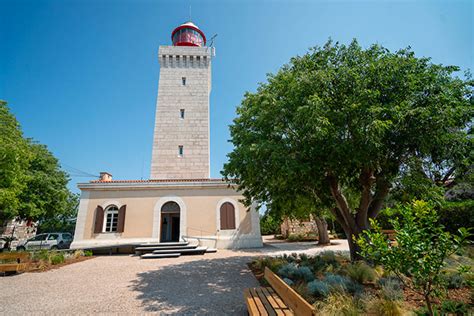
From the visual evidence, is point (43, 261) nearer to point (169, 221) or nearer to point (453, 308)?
point (169, 221)

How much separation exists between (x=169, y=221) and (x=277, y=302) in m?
14.0

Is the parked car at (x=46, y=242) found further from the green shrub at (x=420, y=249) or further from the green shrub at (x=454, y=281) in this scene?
the green shrub at (x=454, y=281)

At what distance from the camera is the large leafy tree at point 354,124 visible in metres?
5.86

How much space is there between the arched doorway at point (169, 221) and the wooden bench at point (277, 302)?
37.0 feet

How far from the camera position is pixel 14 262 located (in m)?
9.09

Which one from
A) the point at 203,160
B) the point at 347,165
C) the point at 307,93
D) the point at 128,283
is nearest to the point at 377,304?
the point at 347,165

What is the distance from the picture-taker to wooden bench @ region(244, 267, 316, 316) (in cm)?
272

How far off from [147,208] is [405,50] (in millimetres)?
14974

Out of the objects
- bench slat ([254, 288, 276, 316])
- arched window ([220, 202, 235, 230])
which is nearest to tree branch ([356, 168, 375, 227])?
bench slat ([254, 288, 276, 316])

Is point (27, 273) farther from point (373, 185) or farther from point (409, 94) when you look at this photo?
point (409, 94)

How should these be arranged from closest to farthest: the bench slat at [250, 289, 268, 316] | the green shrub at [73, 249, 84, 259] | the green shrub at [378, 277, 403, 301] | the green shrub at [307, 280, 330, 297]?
1. the bench slat at [250, 289, 268, 316]
2. the green shrub at [378, 277, 403, 301]
3. the green shrub at [307, 280, 330, 297]
4. the green shrub at [73, 249, 84, 259]

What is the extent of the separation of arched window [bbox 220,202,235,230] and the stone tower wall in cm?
444

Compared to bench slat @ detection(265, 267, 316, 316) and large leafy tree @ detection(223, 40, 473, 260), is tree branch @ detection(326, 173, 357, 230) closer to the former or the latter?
large leafy tree @ detection(223, 40, 473, 260)

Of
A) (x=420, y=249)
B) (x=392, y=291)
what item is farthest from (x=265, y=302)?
(x=392, y=291)
